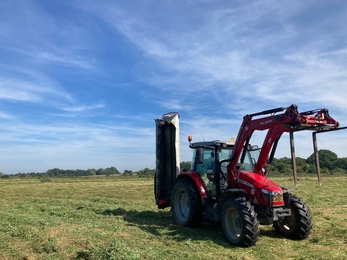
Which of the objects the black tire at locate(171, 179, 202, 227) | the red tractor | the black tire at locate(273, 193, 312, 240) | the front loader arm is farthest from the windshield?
the black tire at locate(273, 193, 312, 240)

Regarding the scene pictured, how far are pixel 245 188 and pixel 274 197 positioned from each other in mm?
751

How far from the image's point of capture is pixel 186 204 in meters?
9.29

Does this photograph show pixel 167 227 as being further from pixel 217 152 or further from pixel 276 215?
pixel 276 215

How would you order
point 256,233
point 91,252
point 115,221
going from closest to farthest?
point 91,252 → point 256,233 → point 115,221

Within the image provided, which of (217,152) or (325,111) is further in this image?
(217,152)

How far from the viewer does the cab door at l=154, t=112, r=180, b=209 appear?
10188 millimetres

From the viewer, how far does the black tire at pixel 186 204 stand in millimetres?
8289

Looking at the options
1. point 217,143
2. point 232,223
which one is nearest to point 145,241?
point 232,223

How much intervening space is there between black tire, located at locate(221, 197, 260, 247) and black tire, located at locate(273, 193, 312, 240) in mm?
1096

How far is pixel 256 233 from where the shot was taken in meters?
6.45

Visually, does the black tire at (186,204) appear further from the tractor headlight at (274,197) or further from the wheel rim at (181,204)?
the tractor headlight at (274,197)

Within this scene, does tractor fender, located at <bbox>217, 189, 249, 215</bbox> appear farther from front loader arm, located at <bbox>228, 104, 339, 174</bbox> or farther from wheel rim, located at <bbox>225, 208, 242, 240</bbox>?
front loader arm, located at <bbox>228, 104, 339, 174</bbox>

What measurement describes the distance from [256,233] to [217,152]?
2378 mm

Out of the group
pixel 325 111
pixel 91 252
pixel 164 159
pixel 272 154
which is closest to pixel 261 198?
pixel 272 154
